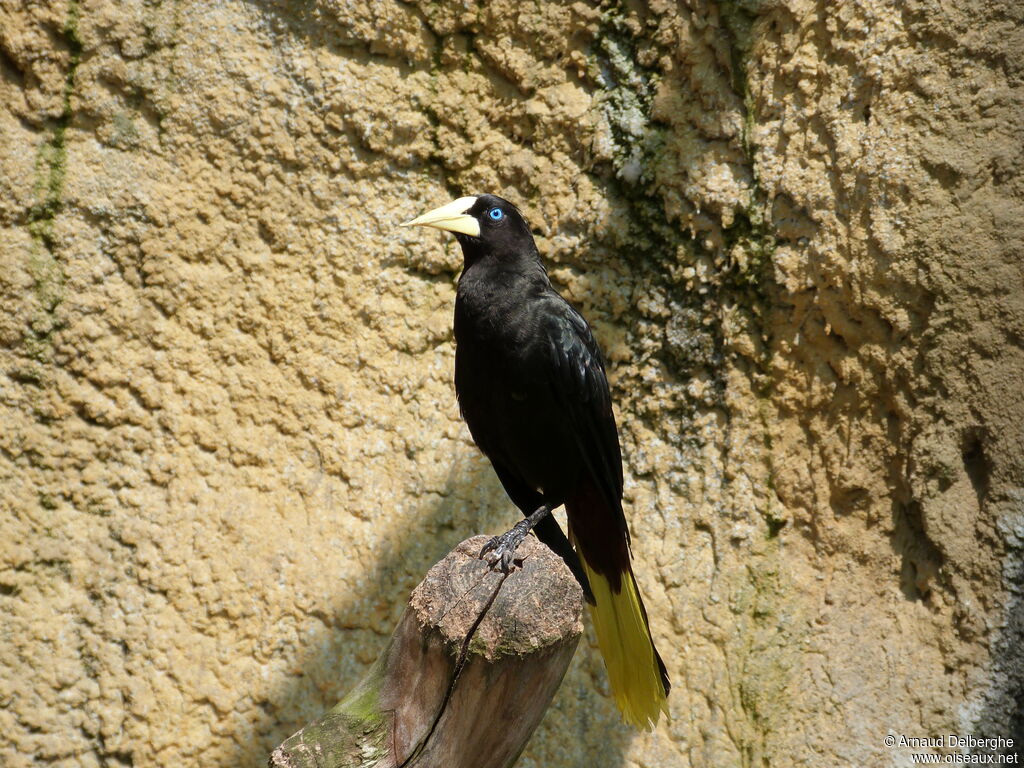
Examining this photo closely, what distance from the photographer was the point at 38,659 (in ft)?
10.8

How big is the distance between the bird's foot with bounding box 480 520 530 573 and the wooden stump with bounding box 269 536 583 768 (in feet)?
0.17

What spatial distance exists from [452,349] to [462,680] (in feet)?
5.98

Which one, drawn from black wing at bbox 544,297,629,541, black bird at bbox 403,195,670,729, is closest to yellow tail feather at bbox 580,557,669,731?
black bird at bbox 403,195,670,729

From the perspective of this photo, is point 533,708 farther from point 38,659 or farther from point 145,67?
point 145,67

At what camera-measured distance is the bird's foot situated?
2.22m

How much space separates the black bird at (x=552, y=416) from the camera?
298 centimetres

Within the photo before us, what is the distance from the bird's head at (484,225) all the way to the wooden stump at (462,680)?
1348 millimetres

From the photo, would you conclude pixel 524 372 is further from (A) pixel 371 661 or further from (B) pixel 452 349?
(A) pixel 371 661

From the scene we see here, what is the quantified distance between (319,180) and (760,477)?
1.98m

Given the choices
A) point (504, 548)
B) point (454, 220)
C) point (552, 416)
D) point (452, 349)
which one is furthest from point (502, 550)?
point (452, 349)

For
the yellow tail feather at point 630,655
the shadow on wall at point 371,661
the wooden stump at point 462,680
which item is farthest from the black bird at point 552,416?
the wooden stump at point 462,680

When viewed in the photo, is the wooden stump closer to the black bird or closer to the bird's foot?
the bird's foot

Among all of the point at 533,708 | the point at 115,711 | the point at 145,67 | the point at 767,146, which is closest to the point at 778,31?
the point at 767,146

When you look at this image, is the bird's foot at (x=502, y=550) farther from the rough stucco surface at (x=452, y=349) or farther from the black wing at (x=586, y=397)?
the rough stucco surface at (x=452, y=349)
